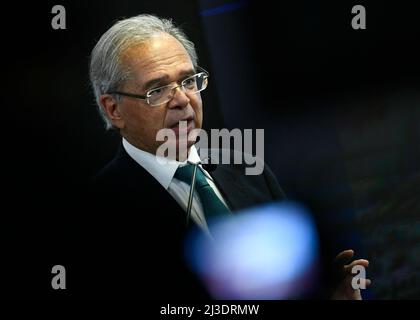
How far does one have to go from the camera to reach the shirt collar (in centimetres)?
195

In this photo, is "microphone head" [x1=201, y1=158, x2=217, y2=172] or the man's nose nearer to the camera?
the man's nose

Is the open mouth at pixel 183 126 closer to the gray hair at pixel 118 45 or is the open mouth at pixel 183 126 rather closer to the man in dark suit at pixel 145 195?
the man in dark suit at pixel 145 195

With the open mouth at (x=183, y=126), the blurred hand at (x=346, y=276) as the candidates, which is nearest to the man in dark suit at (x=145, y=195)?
the open mouth at (x=183, y=126)

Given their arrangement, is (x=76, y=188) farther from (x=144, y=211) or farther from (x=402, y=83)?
(x=402, y=83)

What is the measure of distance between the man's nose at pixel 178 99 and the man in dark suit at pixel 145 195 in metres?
0.01

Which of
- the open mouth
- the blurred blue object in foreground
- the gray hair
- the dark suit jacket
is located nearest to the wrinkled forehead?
the gray hair

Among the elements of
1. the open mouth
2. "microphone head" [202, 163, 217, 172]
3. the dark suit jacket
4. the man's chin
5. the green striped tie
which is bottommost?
the dark suit jacket

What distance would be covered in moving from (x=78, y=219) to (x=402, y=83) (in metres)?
1.12

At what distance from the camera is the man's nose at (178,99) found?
1.90 metres

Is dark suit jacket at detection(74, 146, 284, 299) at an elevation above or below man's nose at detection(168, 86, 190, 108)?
below

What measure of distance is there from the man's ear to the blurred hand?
2.63 ft

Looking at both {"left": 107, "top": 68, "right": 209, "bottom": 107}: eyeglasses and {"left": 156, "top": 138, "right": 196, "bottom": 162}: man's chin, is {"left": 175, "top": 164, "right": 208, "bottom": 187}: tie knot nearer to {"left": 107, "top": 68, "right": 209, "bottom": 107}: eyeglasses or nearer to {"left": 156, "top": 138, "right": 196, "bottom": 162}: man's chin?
{"left": 156, "top": 138, "right": 196, "bottom": 162}: man's chin
